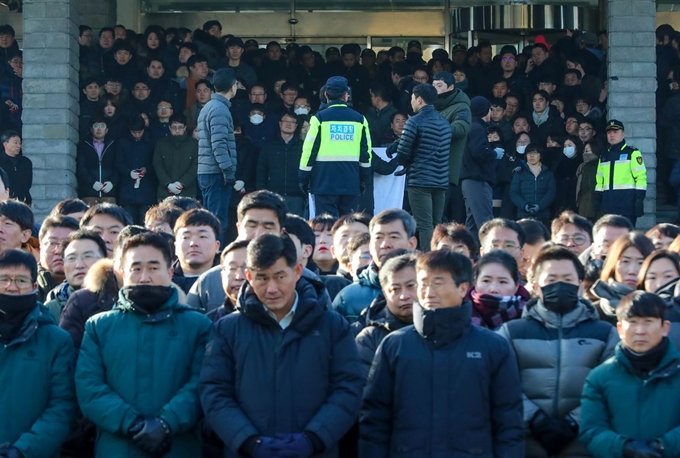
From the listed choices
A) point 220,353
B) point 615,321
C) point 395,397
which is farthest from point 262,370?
point 615,321

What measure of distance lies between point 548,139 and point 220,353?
1071 cm

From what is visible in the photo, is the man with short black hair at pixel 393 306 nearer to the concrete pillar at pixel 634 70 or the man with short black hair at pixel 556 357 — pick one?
the man with short black hair at pixel 556 357

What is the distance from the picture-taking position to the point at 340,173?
1442 cm

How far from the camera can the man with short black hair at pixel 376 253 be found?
321 inches

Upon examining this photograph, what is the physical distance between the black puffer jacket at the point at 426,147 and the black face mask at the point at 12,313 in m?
7.49

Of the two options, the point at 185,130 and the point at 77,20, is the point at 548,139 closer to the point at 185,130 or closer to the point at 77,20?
the point at 185,130

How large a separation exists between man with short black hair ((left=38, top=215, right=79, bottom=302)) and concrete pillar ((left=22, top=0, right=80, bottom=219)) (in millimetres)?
8114

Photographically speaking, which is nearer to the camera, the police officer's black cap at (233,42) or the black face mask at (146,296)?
the black face mask at (146,296)

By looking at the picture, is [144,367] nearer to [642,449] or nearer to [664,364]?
[642,449]

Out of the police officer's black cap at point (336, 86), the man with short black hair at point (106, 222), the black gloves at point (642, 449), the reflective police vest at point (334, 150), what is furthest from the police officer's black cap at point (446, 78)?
the black gloves at point (642, 449)

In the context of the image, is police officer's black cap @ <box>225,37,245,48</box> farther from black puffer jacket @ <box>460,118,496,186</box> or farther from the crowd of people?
the crowd of people

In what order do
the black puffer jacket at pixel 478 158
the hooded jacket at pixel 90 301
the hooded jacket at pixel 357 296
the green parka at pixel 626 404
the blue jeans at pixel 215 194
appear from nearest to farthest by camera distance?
the green parka at pixel 626 404 < the hooded jacket at pixel 90 301 < the hooded jacket at pixel 357 296 < the blue jeans at pixel 215 194 < the black puffer jacket at pixel 478 158

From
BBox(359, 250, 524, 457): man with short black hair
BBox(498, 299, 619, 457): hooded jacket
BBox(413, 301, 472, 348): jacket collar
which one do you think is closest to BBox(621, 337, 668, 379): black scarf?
BBox(498, 299, 619, 457): hooded jacket

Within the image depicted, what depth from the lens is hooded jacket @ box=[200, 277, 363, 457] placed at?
22.2 feet
